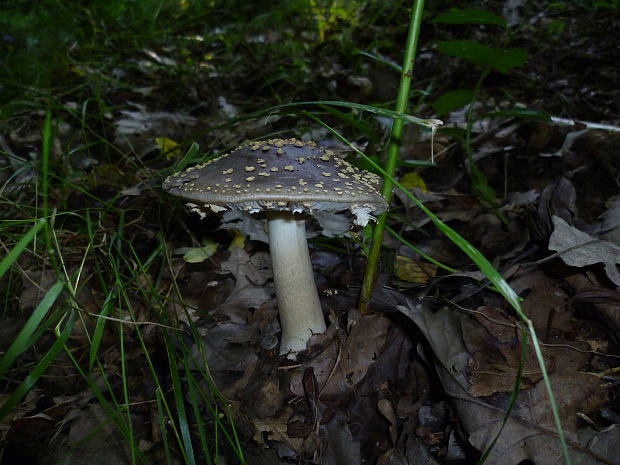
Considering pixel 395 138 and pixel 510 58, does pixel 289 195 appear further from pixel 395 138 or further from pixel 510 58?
pixel 510 58

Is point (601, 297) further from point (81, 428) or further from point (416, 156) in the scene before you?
point (81, 428)

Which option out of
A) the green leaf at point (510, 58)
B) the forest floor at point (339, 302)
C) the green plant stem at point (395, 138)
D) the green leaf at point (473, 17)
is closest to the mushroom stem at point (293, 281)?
the forest floor at point (339, 302)

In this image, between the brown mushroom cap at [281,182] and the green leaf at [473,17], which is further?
the green leaf at [473,17]

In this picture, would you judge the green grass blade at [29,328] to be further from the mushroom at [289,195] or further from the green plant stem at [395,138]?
the green plant stem at [395,138]

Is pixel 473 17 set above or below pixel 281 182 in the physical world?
above

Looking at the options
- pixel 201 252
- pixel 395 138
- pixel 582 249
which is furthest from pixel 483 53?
pixel 201 252

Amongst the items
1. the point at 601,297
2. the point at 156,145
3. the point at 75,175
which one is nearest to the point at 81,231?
the point at 75,175

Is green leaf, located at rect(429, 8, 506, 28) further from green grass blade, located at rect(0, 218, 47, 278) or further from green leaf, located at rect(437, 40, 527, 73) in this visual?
green grass blade, located at rect(0, 218, 47, 278)
